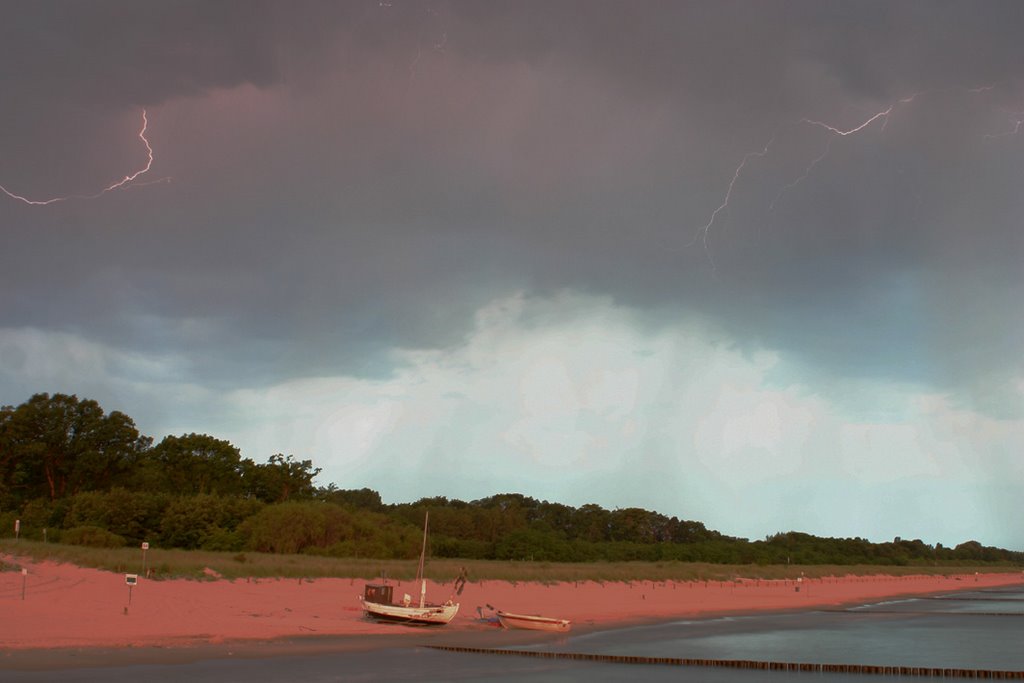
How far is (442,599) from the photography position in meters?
45.3

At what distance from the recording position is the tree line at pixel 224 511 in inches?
2761

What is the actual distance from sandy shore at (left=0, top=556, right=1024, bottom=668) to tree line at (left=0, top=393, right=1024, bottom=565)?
Answer: 21.3 m

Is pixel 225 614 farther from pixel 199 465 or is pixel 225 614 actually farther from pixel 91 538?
pixel 199 465

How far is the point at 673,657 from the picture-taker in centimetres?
2972

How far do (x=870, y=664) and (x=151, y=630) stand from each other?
22610mm

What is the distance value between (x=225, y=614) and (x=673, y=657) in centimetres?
1647

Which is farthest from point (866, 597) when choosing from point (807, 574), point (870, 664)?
point (870, 664)

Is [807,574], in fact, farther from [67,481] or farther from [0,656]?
[0,656]

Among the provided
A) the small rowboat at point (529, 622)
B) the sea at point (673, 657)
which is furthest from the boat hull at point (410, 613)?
the sea at point (673, 657)

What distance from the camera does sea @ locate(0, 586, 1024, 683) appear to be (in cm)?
2305

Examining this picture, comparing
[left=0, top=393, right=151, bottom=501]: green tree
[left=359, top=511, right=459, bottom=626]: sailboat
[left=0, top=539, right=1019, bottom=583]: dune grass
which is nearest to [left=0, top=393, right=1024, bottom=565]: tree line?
[left=0, top=393, right=151, bottom=501]: green tree

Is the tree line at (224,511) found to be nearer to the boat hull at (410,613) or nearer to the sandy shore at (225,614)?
the sandy shore at (225,614)

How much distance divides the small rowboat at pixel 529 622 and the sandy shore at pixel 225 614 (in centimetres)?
79

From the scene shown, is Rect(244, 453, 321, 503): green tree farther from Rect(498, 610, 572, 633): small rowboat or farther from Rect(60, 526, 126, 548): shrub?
Rect(498, 610, 572, 633): small rowboat
